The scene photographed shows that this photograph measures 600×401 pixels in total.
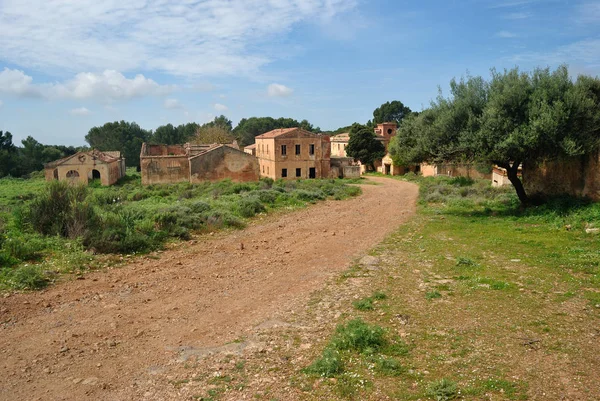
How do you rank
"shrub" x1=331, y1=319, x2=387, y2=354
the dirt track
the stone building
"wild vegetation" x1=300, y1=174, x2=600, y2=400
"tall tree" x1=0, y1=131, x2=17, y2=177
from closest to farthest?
"wild vegetation" x1=300, y1=174, x2=600, y2=400 → the dirt track → "shrub" x1=331, y1=319, x2=387, y2=354 → the stone building → "tall tree" x1=0, y1=131, x2=17, y2=177

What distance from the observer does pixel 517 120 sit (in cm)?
1639

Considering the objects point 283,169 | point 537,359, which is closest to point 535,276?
point 537,359

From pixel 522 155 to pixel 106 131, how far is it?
282ft

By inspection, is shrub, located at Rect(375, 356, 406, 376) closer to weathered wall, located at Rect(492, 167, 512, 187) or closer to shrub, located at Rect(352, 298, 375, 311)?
shrub, located at Rect(352, 298, 375, 311)

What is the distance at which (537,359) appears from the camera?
608cm

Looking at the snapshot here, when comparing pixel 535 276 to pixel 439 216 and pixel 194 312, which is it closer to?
pixel 194 312

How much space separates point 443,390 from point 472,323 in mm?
2359

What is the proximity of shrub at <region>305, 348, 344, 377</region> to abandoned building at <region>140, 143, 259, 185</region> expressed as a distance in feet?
103

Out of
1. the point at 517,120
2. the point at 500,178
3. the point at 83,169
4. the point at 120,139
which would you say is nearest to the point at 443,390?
the point at 517,120

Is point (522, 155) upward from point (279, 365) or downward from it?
upward

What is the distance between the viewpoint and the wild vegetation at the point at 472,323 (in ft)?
18.1

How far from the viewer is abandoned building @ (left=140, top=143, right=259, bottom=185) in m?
36.0

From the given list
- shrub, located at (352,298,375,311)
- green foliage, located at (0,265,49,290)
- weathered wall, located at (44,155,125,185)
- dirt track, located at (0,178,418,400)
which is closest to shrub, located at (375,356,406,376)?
shrub, located at (352,298,375,311)

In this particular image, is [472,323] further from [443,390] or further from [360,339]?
[443,390]
